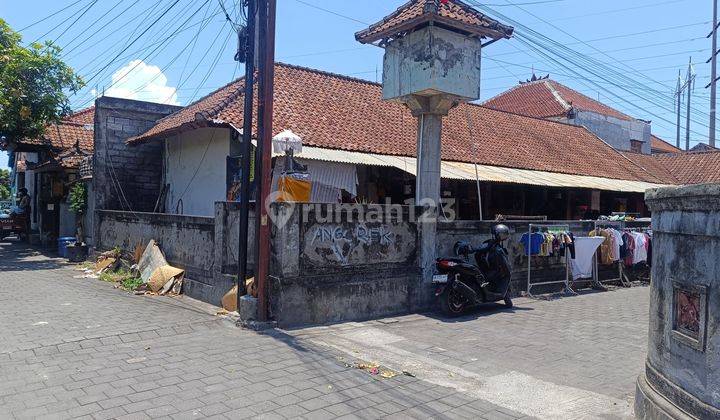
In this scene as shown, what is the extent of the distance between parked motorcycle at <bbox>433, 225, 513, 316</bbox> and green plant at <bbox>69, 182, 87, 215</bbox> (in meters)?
12.5

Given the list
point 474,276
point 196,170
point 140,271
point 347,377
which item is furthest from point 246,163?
point 196,170

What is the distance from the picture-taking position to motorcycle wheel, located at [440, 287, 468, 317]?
8.80 meters

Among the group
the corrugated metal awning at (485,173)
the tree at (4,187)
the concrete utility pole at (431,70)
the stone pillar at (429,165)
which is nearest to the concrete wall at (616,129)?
the corrugated metal awning at (485,173)

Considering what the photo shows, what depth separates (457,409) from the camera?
4.73 metres

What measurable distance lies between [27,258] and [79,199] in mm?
2381

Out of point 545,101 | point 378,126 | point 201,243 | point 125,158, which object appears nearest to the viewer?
point 201,243

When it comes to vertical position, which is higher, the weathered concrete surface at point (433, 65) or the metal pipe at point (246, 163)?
the weathered concrete surface at point (433, 65)

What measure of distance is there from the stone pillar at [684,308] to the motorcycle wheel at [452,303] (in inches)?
173

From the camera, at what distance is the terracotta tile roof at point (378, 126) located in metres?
13.2

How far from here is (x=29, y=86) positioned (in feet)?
52.3

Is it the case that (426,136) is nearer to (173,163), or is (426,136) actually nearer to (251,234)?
(251,234)

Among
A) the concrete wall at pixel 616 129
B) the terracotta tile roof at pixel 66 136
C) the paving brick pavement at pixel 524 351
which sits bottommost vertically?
the paving brick pavement at pixel 524 351

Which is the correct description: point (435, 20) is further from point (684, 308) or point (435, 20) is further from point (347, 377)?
point (684, 308)

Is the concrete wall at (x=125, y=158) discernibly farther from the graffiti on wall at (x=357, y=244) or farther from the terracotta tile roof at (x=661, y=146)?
the terracotta tile roof at (x=661, y=146)
